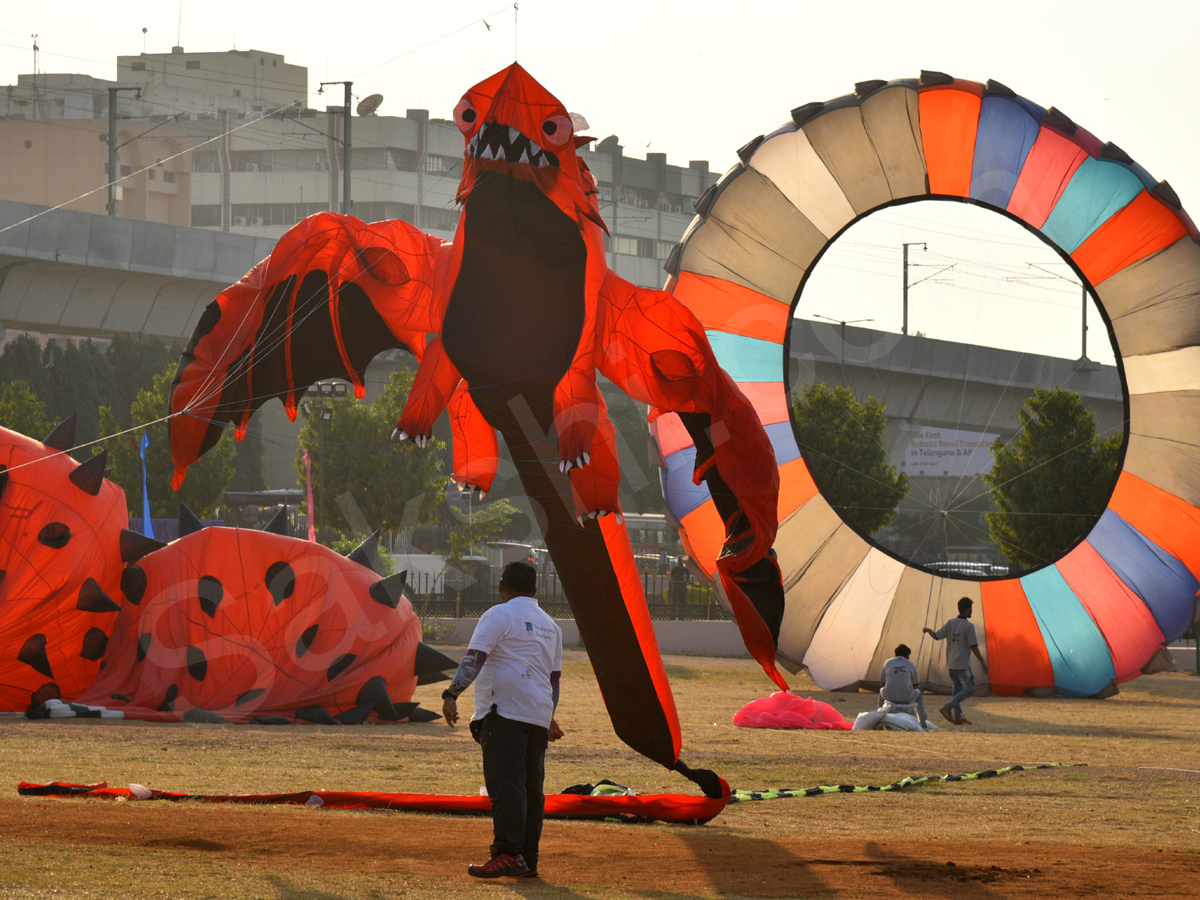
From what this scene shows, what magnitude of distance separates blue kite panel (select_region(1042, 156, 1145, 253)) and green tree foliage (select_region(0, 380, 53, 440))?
2289 cm

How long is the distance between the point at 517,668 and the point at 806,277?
35.3 ft

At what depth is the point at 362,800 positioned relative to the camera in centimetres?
929

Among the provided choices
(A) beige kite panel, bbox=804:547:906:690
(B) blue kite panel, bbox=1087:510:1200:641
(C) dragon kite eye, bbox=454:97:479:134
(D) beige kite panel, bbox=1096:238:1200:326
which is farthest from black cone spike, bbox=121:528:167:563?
(D) beige kite panel, bbox=1096:238:1200:326

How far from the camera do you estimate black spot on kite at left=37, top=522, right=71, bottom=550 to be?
14.4 m

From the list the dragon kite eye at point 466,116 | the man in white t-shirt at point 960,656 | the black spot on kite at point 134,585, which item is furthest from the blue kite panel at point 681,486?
the dragon kite eye at point 466,116

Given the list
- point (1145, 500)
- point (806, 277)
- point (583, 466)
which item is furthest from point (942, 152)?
point (583, 466)

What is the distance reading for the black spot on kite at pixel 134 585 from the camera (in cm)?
1521

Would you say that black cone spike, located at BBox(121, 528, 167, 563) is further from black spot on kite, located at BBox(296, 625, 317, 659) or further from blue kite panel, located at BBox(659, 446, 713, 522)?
blue kite panel, located at BBox(659, 446, 713, 522)

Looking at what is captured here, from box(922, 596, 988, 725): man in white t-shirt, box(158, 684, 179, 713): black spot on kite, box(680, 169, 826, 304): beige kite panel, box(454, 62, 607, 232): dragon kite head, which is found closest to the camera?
box(454, 62, 607, 232): dragon kite head

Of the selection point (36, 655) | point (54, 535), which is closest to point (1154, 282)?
point (54, 535)

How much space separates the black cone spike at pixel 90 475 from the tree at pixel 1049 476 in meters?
15.1

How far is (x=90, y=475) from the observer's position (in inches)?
595

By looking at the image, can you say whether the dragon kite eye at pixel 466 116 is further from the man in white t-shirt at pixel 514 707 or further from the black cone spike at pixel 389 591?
the black cone spike at pixel 389 591

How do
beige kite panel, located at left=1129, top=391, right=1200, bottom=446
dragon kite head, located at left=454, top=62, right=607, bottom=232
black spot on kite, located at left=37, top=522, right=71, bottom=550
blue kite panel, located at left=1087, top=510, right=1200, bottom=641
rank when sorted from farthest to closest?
beige kite panel, located at left=1129, top=391, right=1200, bottom=446
blue kite panel, located at left=1087, top=510, right=1200, bottom=641
black spot on kite, located at left=37, top=522, right=71, bottom=550
dragon kite head, located at left=454, top=62, right=607, bottom=232
